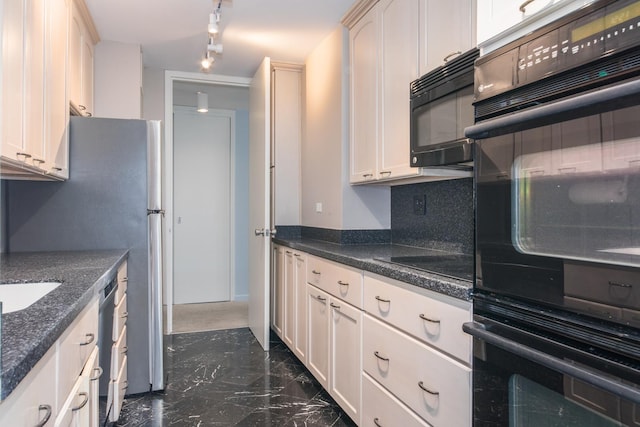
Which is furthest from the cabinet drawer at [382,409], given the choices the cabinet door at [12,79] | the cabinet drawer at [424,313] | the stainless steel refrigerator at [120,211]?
the cabinet door at [12,79]

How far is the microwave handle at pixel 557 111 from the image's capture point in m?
0.71

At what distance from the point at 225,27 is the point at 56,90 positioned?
1217mm

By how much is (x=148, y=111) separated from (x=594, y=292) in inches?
146

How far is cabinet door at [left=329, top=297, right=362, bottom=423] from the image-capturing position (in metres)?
1.99

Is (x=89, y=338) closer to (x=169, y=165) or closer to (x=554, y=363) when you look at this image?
(x=554, y=363)

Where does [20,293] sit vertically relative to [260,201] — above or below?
below

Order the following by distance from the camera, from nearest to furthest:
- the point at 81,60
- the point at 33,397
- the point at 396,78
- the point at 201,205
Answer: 1. the point at 33,397
2. the point at 396,78
3. the point at 81,60
4. the point at 201,205

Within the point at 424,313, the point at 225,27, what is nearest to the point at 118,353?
the point at 424,313

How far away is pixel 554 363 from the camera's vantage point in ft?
2.81

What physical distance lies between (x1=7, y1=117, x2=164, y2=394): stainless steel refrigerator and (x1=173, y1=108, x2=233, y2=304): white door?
2431 mm

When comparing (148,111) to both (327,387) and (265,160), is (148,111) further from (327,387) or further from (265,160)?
(327,387)

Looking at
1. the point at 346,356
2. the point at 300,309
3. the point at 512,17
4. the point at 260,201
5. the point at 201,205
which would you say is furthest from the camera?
the point at 201,205

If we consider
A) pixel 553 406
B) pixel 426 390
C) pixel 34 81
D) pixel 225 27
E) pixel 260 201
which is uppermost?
pixel 225 27

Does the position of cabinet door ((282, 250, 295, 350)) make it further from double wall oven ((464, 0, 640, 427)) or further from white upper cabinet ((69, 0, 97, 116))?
double wall oven ((464, 0, 640, 427))
